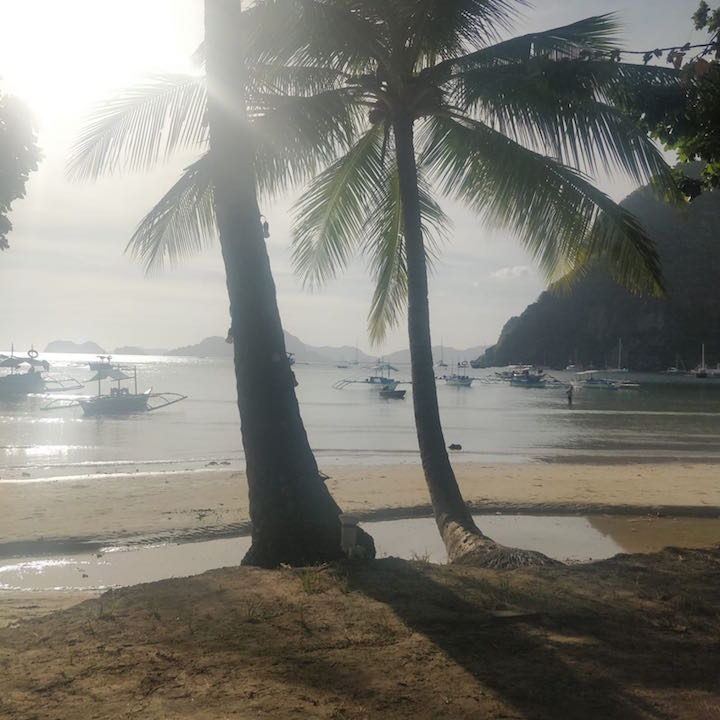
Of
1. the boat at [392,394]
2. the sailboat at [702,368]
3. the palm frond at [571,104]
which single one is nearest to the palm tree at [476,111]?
the palm frond at [571,104]

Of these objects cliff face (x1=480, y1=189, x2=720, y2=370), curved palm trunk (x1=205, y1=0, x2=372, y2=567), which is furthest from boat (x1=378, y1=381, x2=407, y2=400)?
cliff face (x1=480, y1=189, x2=720, y2=370)

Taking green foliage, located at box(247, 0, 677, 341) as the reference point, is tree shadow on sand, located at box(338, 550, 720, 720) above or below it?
below

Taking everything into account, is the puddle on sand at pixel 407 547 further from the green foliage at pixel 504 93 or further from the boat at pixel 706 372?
the boat at pixel 706 372

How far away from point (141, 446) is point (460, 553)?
991 inches

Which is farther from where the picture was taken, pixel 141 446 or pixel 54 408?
pixel 54 408

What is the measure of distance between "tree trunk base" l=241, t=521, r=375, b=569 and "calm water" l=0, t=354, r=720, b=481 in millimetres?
15989

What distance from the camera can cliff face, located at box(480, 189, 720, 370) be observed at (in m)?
117

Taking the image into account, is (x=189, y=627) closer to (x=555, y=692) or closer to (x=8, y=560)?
(x=555, y=692)

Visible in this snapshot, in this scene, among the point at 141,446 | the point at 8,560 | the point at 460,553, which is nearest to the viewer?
the point at 460,553

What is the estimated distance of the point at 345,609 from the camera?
499 centimetres

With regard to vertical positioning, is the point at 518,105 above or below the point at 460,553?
above

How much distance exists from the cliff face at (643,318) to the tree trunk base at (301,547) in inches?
4313

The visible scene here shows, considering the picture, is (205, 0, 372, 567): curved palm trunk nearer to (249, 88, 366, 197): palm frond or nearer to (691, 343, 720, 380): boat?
(249, 88, 366, 197): palm frond

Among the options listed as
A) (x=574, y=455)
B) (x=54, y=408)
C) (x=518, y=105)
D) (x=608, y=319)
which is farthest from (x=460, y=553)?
(x=608, y=319)
